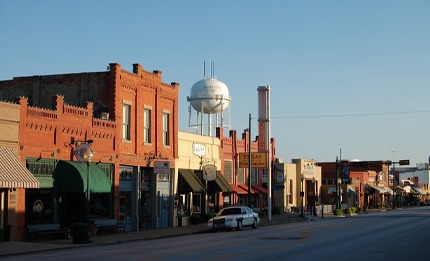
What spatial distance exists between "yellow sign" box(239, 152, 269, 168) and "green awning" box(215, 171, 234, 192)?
3078mm

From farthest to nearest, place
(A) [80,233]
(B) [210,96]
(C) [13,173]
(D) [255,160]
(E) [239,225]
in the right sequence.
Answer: (B) [210,96] → (D) [255,160] → (E) [239,225] → (A) [80,233] → (C) [13,173]

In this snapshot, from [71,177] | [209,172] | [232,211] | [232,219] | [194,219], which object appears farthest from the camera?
[209,172]

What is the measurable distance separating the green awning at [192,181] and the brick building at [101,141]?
4.93ft

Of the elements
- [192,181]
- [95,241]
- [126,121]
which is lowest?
[95,241]

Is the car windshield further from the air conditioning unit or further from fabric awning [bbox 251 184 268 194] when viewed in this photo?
fabric awning [bbox 251 184 268 194]

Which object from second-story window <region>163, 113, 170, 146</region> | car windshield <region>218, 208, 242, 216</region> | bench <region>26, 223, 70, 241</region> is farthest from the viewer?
second-story window <region>163, 113, 170, 146</region>

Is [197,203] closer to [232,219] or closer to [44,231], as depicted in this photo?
[232,219]

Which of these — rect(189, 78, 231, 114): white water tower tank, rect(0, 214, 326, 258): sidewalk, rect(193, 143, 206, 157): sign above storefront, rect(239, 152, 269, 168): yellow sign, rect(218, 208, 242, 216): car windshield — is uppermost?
rect(189, 78, 231, 114): white water tower tank

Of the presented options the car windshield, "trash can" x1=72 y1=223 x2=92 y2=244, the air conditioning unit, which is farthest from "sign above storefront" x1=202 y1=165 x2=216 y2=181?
"trash can" x1=72 y1=223 x2=92 y2=244

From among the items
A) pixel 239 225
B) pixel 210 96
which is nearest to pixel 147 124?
pixel 239 225

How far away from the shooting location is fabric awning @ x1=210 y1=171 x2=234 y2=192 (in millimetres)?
53781

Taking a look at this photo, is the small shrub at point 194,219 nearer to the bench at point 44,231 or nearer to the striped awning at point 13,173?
the bench at point 44,231

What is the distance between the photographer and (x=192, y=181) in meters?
50.2

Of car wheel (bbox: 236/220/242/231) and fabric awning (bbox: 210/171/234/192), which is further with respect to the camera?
fabric awning (bbox: 210/171/234/192)
